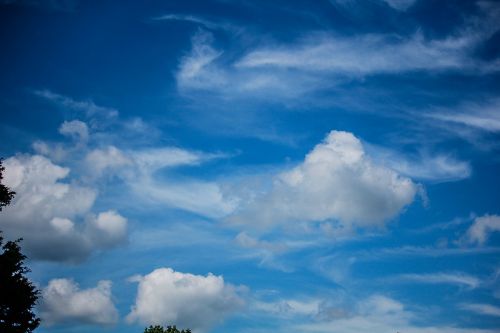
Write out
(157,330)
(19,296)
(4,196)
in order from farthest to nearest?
(157,330)
(19,296)
(4,196)

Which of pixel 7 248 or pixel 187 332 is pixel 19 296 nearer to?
pixel 7 248

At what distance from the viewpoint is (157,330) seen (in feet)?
238

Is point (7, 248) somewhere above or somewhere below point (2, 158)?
below

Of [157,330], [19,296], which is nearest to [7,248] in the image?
[19,296]

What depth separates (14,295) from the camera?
29.2 m

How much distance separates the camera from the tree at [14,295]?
94.3 ft

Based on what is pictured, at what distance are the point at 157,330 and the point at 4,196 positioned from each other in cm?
5349

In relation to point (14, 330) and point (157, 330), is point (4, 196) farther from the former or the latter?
point (157, 330)

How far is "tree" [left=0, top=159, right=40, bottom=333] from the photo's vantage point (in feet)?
94.3

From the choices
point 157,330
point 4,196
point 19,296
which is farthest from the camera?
point 157,330

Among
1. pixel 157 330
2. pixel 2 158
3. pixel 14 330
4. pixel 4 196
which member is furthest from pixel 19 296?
pixel 157 330

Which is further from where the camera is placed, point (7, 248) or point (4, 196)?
point (7, 248)

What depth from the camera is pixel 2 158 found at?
2741 centimetres

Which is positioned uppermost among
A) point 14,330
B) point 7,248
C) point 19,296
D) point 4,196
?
point 4,196
